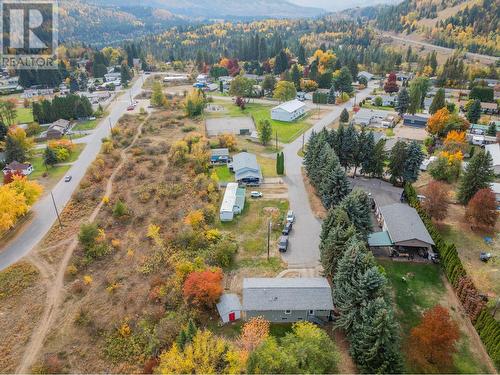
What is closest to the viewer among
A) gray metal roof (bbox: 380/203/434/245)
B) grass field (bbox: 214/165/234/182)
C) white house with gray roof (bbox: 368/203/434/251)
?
white house with gray roof (bbox: 368/203/434/251)

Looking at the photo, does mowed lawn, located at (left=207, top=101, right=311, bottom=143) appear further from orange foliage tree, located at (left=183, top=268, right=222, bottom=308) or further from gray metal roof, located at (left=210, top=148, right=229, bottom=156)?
orange foliage tree, located at (left=183, top=268, right=222, bottom=308)

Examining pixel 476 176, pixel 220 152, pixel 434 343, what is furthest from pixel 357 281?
pixel 220 152

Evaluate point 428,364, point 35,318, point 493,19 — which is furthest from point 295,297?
point 493,19

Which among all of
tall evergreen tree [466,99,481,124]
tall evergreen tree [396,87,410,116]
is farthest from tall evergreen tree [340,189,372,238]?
tall evergreen tree [396,87,410,116]

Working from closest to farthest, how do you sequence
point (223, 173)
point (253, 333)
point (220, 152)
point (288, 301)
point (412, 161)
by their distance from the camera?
point (253, 333), point (288, 301), point (412, 161), point (223, 173), point (220, 152)

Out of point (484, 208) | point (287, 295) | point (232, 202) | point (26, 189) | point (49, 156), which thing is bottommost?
point (287, 295)

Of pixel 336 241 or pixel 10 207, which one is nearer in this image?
pixel 336 241

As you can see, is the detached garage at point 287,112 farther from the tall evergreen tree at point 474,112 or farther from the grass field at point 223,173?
the tall evergreen tree at point 474,112
